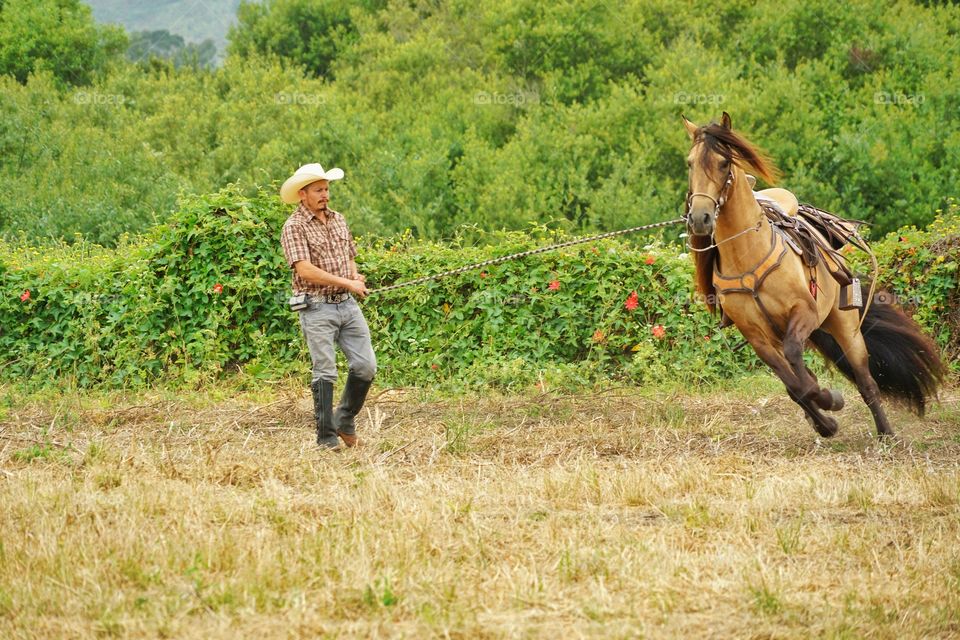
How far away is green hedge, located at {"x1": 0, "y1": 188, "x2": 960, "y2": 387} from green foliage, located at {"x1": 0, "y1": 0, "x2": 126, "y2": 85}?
30.7 meters

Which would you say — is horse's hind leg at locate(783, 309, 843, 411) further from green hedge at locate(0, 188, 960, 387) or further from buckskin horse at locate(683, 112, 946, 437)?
green hedge at locate(0, 188, 960, 387)

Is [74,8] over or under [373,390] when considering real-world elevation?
over

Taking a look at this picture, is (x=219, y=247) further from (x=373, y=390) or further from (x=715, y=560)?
(x=715, y=560)

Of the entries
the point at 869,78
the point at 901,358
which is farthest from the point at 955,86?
the point at 901,358

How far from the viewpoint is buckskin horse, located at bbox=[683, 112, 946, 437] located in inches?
305

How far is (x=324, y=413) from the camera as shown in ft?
26.8

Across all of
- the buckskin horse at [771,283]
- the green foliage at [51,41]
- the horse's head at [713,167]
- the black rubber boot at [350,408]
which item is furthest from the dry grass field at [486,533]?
the green foliage at [51,41]

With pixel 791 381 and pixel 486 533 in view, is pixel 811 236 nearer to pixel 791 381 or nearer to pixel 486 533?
pixel 791 381

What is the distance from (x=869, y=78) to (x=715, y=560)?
2782 centimetres

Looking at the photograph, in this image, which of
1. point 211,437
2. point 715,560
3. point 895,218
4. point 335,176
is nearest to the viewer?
point 715,560

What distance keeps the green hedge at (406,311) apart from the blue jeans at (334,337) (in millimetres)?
3234

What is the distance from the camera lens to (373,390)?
37.6ft

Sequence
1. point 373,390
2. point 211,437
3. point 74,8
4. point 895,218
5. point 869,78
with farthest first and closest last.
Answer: point 74,8, point 869,78, point 895,218, point 373,390, point 211,437

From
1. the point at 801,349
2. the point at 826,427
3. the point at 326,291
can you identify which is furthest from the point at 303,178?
the point at 826,427
